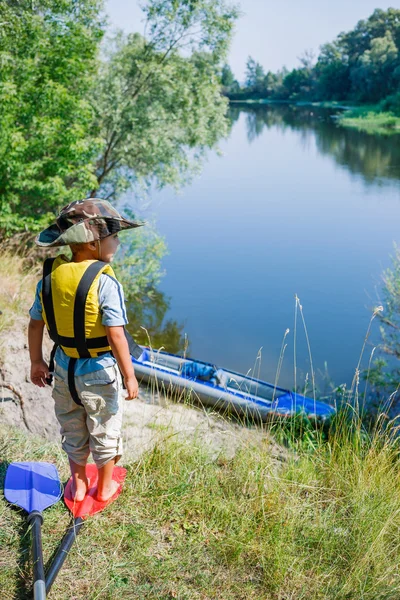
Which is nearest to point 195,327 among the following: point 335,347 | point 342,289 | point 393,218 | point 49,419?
point 335,347

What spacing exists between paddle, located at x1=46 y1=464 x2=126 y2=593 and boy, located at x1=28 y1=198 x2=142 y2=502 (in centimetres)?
5

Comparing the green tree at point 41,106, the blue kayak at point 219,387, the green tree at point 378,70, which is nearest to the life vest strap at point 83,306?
the blue kayak at point 219,387

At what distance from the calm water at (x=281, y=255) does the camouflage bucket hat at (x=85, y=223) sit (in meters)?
4.28

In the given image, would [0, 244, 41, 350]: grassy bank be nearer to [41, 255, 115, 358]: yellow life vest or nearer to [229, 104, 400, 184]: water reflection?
[41, 255, 115, 358]: yellow life vest

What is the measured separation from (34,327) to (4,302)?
3548 millimetres

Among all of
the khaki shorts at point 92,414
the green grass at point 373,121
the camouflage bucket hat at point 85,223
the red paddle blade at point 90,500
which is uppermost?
the green grass at point 373,121

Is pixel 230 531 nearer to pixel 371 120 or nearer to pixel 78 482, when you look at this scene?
pixel 78 482

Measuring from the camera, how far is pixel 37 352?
9.71 feet

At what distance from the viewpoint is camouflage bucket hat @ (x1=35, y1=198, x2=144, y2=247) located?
103 inches

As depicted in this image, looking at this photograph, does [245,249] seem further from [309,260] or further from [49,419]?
[49,419]

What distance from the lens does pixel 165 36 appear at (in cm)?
1245

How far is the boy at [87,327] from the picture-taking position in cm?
264

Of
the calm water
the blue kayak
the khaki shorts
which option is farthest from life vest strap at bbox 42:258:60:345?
the blue kayak

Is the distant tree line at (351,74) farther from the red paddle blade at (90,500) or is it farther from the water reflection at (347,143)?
the red paddle blade at (90,500)
